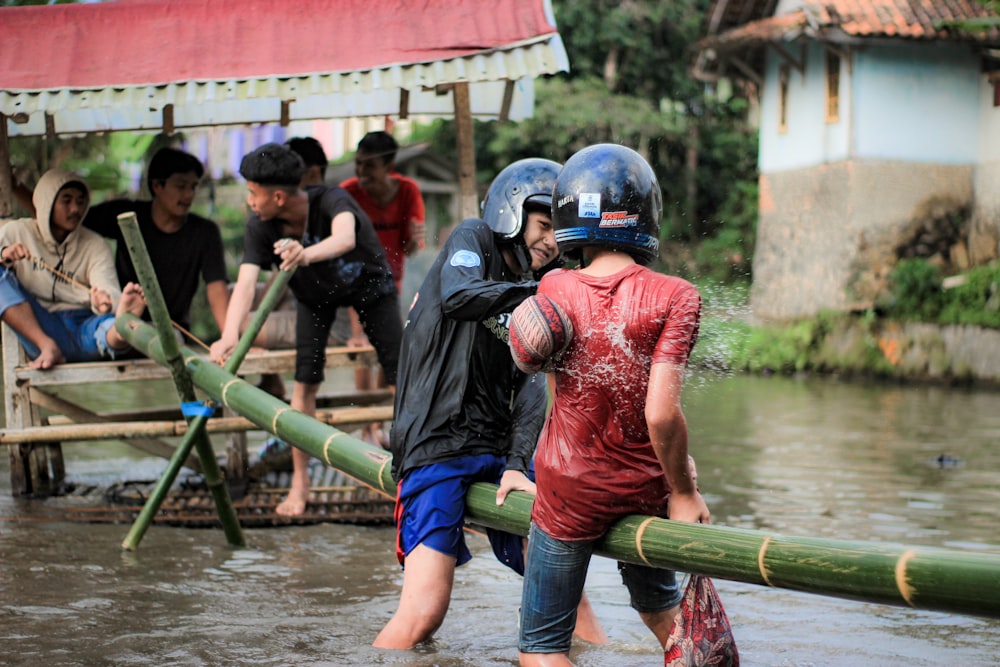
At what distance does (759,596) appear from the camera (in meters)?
5.94

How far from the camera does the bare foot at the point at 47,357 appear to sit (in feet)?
23.7

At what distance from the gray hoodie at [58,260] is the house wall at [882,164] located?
15613 mm

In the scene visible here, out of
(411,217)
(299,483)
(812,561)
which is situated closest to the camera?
(812,561)

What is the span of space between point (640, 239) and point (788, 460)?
24.0 ft

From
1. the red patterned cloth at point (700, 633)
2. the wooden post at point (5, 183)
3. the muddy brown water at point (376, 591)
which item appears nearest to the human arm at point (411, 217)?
the muddy brown water at point (376, 591)

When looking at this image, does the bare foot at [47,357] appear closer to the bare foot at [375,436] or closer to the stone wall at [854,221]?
the bare foot at [375,436]

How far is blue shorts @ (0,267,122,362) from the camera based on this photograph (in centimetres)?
740

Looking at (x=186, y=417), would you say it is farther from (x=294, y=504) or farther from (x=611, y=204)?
(x=611, y=204)

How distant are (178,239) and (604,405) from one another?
17.2 ft

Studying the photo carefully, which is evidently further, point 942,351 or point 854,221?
point 854,221

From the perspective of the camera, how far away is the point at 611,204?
3.29 meters

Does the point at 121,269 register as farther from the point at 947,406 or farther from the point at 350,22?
the point at 947,406

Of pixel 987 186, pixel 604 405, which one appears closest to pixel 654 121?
pixel 987 186

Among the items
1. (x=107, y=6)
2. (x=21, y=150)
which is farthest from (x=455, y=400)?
(x=21, y=150)
